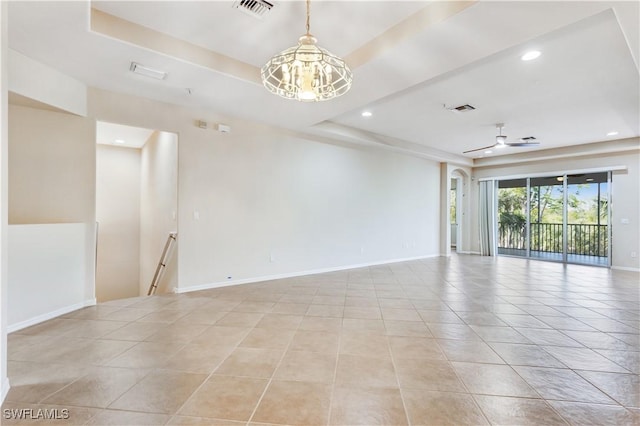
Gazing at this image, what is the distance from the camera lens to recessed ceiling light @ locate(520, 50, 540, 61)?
3.04 meters

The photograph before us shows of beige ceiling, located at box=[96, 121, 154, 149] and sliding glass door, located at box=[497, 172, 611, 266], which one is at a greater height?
beige ceiling, located at box=[96, 121, 154, 149]

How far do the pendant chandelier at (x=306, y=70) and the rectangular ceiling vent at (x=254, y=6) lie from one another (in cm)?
42

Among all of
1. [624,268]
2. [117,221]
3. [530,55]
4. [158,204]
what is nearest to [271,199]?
[158,204]

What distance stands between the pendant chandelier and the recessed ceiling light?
208 centimetres

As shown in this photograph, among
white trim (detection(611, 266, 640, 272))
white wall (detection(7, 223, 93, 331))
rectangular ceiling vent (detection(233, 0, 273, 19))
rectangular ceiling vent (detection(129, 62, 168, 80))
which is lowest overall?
white trim (detection(611, 266, 640, 272))

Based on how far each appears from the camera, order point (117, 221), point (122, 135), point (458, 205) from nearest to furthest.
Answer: point (122, 135)
point (117, 221)
point (458, 205)

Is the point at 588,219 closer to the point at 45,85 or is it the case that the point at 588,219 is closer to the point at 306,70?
the point at 306,70

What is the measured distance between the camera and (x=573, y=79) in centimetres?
367

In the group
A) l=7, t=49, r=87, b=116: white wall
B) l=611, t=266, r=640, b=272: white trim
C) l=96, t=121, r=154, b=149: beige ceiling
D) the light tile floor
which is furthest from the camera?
l=611, t=266, r=640, b=272: white trim

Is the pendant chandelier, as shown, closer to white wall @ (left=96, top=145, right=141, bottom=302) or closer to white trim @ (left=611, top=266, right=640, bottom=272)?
white wall @ (left=96, top=145, right=141, bottom=302)

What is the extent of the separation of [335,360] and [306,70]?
7.96 feet

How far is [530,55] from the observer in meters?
3.11

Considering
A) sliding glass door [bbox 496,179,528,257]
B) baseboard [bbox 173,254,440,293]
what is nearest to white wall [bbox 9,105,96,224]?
baseboard [bbox 173,254,440,293]

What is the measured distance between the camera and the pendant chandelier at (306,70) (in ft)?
7.32
